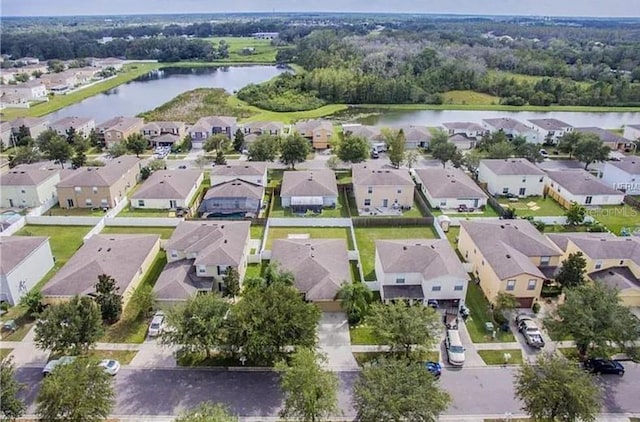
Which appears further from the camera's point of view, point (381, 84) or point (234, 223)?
point (381, 84)

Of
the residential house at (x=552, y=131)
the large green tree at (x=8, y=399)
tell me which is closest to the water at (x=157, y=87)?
the residential house at (x=552, y=131)

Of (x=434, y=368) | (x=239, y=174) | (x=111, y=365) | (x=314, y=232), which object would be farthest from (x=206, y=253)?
(x=239, y=174)

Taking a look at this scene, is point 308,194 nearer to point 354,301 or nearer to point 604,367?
point 354,301

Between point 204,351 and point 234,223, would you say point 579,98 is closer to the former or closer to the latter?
point 234,223

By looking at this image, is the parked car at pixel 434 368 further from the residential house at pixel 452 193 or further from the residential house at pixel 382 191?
the residential house at pixel 452 193

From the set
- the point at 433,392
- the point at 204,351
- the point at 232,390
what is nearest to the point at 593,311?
the point at 433,392

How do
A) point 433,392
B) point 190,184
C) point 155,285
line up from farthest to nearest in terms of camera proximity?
point 190,184 → point 155,285 → point 433,392
